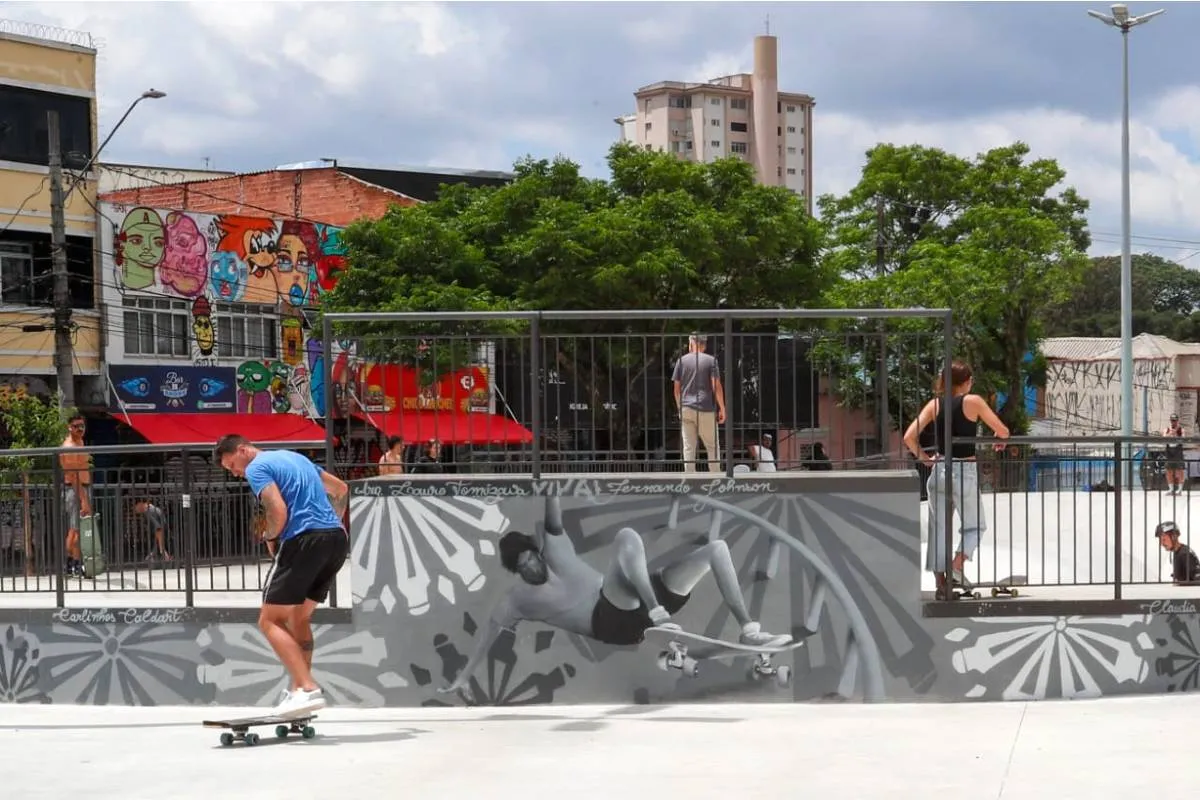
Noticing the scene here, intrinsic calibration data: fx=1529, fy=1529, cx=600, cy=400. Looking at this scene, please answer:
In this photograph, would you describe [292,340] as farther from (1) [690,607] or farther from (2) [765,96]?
(2) [765,96]

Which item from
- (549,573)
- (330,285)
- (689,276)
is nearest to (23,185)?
(330,285)

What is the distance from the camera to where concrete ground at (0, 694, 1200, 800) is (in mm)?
7289

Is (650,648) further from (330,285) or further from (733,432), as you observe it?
(330,285)

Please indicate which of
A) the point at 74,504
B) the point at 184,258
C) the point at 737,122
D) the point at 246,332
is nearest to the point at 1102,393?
the point at 246,332

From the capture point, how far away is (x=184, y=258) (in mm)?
32781

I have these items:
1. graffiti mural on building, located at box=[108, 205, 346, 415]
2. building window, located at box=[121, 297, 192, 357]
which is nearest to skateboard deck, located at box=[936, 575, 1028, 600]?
building window, located at box=[121, 297, 192, 357]

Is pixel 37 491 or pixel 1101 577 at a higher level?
pixel 37 491

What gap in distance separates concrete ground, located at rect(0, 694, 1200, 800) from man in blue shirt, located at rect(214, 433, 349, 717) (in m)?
0.45

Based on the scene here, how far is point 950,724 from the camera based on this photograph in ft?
29.7

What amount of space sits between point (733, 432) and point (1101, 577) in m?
2.86

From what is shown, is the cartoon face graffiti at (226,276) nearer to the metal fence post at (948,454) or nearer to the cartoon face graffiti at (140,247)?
the cartoon face graffiti at (140,247)

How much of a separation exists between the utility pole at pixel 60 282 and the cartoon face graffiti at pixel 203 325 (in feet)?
14.0

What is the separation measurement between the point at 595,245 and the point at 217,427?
29.9ft

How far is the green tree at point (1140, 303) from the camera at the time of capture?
9956 centimetres
